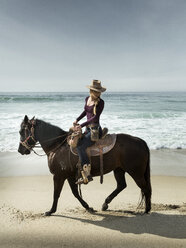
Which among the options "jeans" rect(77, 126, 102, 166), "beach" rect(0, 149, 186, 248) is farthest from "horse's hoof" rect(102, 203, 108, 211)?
"jeans" rect(77, 126, 102, 166)

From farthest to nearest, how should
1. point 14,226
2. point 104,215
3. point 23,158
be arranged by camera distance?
point 23,158 < point 104,215 < point 14,226

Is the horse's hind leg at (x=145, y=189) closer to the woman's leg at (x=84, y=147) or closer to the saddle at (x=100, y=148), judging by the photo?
the saddle at (x=100, y=148)

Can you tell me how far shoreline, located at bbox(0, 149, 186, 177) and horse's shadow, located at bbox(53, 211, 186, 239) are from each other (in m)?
3.35

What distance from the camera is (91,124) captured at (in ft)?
14.5

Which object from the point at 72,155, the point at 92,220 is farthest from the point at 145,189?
the point at 72,155

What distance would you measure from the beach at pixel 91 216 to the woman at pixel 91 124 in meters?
0.91

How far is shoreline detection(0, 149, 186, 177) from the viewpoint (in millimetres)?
7934

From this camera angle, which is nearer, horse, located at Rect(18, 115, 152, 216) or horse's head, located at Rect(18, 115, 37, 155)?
horse, located at Rect(18, 115, 152, 216)

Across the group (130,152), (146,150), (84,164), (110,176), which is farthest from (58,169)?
(110,176)

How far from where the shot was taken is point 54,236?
12.9 ft

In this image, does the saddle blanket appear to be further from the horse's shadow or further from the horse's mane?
the horse's shadow

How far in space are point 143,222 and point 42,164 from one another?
5209 millimetres

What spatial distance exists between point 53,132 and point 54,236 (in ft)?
6.34

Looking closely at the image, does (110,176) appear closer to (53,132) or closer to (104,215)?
(104,215)
